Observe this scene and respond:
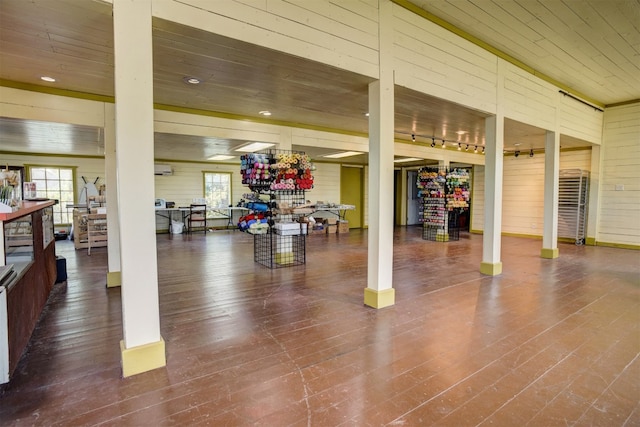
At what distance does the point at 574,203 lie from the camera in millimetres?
8352

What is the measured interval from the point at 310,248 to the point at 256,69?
493 centimetres

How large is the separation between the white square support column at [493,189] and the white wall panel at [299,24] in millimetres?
2591

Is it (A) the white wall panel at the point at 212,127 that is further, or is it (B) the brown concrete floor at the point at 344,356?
(A) the white wall panel at the point at 212,127

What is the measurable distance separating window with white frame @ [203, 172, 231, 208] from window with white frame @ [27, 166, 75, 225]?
394 centimetres

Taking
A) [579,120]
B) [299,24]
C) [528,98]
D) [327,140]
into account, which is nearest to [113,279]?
[299,24]

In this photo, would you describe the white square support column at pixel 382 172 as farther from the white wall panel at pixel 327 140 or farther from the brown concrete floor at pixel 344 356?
the white wall panel at pixel 327 140

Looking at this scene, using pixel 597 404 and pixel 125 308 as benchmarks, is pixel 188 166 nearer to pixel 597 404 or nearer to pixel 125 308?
pixel 125 308

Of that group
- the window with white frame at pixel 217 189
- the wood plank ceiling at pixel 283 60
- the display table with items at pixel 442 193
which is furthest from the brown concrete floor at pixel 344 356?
the window with white frame at pixel 217 189

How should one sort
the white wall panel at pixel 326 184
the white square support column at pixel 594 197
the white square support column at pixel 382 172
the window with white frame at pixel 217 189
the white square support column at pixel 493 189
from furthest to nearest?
the window with white frame at pixel 217 189, the white wall panel at pixel 326 184, the white square support column at pixel 594 197, the white square support column at pixel 493 189, the white square support column at pixel 382 172

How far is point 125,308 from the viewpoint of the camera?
224 centimetres

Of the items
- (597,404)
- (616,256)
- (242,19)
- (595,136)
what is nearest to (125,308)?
(242,19)

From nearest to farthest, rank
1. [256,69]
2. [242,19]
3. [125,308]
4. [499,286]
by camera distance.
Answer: [125,308] < [242,19] < [256,69] < [499,286]

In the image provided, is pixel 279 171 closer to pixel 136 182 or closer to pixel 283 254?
pixel 283 254

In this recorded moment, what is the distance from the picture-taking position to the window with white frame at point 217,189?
11.6 meters
